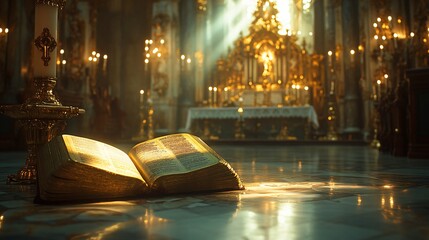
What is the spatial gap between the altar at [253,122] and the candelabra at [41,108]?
1162 centimetres

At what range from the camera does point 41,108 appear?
Result: 10.4 ft

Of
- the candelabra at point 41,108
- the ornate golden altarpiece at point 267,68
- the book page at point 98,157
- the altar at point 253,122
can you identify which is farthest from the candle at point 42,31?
the ornate golden altarpiece at point 267,68

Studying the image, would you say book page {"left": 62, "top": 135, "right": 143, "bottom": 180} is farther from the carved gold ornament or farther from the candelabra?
the carved gold ornament

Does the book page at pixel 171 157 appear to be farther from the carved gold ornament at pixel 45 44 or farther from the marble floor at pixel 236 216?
the carved gold ornament at pixel 45 44

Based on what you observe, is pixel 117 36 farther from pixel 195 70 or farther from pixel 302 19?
pixel 302 19

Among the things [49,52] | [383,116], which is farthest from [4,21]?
[383,116]

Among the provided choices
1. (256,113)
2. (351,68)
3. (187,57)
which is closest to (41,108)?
(256,113)

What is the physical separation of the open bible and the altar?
12.0 metres

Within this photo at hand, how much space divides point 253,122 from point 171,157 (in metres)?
13.0

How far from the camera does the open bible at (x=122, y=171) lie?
221 centimetres

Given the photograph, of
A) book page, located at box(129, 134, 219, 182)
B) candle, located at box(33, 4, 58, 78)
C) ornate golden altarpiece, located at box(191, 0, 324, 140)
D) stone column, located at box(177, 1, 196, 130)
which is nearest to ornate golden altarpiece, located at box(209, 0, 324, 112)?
ornate golden altarpiece, located at box(191, 0, 324, 140)

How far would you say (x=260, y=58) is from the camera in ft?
57.0

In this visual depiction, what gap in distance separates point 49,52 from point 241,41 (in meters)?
14.8

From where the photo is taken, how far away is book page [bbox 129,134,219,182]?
101 inches
